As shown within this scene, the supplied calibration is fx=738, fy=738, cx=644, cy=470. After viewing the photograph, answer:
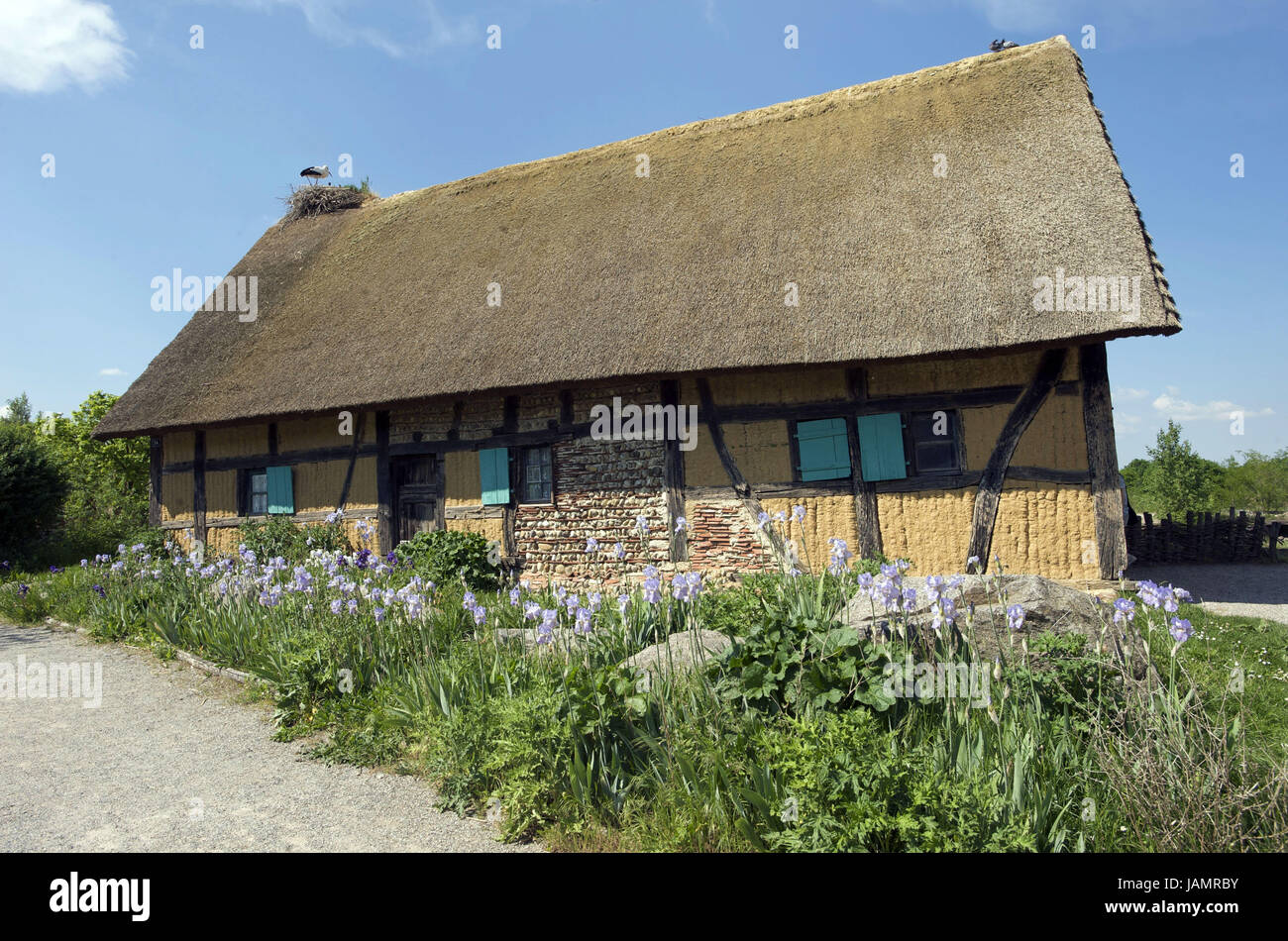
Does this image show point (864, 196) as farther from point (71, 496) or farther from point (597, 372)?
point (71, 496)

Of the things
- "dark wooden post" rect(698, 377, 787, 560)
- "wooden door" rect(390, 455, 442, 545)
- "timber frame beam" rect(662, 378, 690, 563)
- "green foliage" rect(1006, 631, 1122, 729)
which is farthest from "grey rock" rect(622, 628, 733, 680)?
"wooden door" rect(390, 455, 442, 545)

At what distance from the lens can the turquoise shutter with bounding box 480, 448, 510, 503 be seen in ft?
31.0

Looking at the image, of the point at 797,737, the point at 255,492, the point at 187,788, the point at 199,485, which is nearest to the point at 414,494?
the point at 255,492

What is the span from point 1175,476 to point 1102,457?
48.0 ft

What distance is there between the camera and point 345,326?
431 inches

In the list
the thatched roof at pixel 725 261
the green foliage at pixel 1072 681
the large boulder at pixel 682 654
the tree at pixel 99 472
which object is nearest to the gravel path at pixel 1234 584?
the thatched roof at pixel 725 261

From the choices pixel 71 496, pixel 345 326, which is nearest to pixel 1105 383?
pixel 345 326

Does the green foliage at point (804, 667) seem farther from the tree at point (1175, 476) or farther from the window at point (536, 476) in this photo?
the tree at point (1175, 476)

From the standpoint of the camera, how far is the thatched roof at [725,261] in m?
7.36

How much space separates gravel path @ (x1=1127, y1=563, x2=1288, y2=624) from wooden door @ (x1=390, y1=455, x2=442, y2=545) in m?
8.97

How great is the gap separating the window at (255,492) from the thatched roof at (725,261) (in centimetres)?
124

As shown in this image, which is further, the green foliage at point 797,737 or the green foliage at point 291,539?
the green foliage at point 291,539

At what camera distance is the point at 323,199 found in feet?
49.0

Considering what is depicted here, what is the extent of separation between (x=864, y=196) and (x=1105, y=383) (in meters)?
3.54
